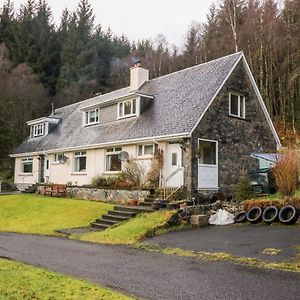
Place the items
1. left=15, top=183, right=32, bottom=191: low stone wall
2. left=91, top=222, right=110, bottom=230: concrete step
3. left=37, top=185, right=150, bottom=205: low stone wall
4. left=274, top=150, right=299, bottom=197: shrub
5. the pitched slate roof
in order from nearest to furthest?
1. left=274, top=150, right=299, bottom=197: shrub
2. left=91, top=222, right=110, bottom=230: concrete step
3. left=37, top=185, right=150, bottom=205: low stone wall
4. the pitched slate roof
5. left=15, top=183, right=32, bottom=191: low stone wall

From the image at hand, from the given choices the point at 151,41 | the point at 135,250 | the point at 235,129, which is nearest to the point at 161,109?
the point at 235,129

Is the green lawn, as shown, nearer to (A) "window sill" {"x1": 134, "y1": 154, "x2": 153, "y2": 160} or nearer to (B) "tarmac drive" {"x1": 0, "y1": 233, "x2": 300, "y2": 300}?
(B) "tarmac drive" {"x1": 0, "y1": 233, "x2": 300, "y2": 300}

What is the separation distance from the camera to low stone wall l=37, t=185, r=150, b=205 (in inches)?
725

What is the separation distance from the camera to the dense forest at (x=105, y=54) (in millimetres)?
32156

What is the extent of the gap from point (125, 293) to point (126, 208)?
1031 centimetres

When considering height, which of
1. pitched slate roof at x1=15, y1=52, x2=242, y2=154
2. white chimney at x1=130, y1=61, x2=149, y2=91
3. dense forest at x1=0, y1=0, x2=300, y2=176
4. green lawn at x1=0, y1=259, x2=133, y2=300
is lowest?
green lawn at x1=0, y1=259, x2=133, y2=300

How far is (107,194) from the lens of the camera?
66.8ft

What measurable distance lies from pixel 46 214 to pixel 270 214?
35.3 ft

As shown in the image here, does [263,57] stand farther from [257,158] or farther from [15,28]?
[15,28]

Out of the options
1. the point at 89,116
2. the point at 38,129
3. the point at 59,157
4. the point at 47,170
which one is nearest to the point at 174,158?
the point at 89,116

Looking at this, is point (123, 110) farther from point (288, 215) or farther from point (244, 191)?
point (288, 215)

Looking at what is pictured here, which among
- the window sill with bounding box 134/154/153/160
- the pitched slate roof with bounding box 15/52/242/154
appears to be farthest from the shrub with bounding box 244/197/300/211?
the window sill with bounding box 134/154/153/160

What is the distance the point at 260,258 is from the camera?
8.83 m

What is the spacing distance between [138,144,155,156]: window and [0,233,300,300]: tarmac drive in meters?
8.93
